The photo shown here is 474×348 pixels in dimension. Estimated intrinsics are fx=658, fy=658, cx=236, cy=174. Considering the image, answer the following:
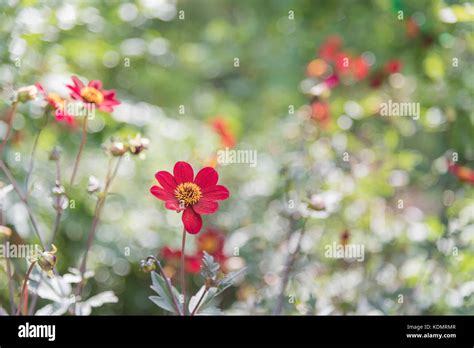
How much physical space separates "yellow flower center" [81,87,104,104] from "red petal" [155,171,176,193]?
0.17m

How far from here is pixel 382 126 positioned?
5.43 feet

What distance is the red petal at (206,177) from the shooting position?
2.27ft

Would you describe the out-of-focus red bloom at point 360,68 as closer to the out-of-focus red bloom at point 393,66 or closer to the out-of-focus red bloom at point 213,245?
the out-of-focus red bloom at point 393,66

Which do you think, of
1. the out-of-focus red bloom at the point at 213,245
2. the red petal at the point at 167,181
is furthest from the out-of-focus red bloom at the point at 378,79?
the red petal at the point at 167,181

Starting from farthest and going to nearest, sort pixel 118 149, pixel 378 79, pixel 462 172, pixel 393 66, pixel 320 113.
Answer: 1. pixel 378 79
2. pixel 393 66
3. pixel 320 113
4. pixel 462 172
5. pixel 118 149

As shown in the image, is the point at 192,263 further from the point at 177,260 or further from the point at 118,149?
the point at 118,149

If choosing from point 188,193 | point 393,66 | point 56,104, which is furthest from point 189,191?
point 393,66

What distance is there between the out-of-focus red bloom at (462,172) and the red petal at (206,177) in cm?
66

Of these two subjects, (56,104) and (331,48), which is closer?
(56,104)

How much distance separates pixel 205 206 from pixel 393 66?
1.12 metres

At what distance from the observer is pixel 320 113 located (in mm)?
1475
